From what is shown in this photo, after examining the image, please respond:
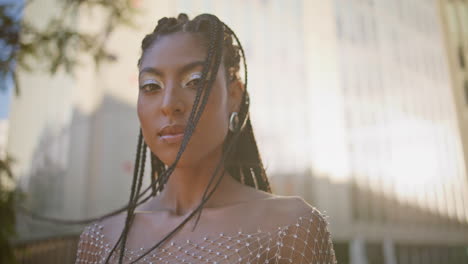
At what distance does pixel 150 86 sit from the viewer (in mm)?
1249

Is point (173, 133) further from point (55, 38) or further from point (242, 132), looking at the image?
point (55, 38)

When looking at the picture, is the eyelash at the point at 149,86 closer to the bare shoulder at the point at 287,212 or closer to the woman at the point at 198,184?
the woman at the point at 198,184

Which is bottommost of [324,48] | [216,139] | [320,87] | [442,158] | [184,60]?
[442,158]

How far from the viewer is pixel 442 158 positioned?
19.2 meters

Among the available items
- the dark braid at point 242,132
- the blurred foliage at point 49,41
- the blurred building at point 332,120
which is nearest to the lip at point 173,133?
the dark braid at point 242,132

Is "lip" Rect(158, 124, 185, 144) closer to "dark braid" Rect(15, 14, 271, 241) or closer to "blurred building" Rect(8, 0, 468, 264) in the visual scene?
"dark braid" Rect(15, 14, 271, 241)

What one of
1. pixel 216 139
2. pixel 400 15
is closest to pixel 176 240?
pixel 216 139

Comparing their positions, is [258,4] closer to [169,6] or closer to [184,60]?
[169,6]

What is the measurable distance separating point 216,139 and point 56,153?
10768mm

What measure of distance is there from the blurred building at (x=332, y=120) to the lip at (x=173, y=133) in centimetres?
671

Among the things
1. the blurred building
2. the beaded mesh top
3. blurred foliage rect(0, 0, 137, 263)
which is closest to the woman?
the beaded mesh top

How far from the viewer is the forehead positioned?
4.02ft

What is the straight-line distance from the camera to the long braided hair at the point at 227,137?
1171mm

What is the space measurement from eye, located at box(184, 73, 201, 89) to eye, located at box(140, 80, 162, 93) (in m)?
0.09
